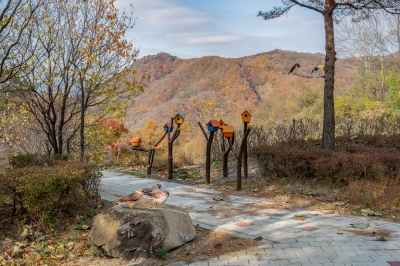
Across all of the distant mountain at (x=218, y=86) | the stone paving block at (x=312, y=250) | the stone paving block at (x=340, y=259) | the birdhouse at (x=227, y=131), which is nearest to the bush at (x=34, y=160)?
the birdhouse at (x=227, y=131)

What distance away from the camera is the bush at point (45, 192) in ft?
14.3

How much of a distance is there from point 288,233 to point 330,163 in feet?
8.95

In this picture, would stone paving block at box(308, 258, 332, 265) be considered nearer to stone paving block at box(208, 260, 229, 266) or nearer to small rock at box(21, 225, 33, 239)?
stone paving block at box(208, 260, 229, 266)

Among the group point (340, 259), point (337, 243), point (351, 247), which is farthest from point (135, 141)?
point (340, 259)

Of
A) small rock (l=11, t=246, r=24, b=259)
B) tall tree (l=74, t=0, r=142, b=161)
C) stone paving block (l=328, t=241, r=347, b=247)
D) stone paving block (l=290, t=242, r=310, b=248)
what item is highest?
tall tree (l=74, t=0, r=142, b=161)

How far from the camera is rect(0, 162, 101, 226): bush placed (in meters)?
4.35

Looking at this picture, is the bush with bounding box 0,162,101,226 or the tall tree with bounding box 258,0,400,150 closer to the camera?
the bush with bounding box 0,162,101,226

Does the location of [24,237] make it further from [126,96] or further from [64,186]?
[126,96]

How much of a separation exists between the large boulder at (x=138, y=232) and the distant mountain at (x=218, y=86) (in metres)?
18.3

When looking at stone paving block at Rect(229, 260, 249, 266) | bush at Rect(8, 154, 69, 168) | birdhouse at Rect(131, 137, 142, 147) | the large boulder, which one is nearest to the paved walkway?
stone paving block at Rect(229, 260, 249, 266)

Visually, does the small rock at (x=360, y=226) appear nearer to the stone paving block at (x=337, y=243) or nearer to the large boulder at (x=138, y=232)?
the stone paving block at (x=337, y=243)

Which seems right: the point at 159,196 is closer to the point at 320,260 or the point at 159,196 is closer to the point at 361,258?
the point at 320,260

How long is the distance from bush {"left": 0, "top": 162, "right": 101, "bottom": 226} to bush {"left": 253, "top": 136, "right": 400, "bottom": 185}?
4046 mm

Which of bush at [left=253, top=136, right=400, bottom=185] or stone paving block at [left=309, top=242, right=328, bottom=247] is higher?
bush at [left=253, top=136, right=400, bottom=185]
